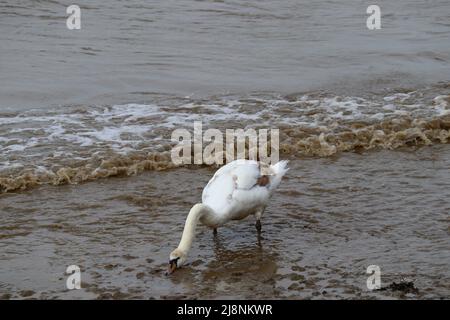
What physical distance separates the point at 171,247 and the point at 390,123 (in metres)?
5.32

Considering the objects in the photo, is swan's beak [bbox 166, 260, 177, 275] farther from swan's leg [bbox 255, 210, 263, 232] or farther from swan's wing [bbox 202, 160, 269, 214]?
swan's leg [bbox 255, 210, 263, 232]

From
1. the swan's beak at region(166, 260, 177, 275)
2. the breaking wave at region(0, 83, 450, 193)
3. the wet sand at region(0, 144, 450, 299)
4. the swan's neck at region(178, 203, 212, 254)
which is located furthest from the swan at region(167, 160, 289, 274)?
the breaking wave at region(0, 83, 450, 193)

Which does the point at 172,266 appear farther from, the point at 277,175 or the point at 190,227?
the point at 277,175

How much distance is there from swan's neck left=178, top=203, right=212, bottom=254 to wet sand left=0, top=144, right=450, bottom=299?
0.67ft

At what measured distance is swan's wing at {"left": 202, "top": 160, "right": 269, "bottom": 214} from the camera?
7121 mm

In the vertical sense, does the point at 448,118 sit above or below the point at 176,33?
below

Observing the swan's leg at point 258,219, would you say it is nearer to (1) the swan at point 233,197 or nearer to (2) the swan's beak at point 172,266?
(1) the swan at point 233,197

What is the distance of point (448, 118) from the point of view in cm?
1152

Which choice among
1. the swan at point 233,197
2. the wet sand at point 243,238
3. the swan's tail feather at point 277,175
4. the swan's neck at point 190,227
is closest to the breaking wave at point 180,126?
the wet sand at point 243,238

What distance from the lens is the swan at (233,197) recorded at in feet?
22.5

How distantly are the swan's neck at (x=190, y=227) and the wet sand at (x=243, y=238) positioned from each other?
8.1 inches

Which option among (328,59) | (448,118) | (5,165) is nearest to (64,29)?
(328,59)

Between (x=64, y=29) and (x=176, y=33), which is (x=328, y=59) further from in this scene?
(x=64, y=29)

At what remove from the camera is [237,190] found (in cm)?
720
